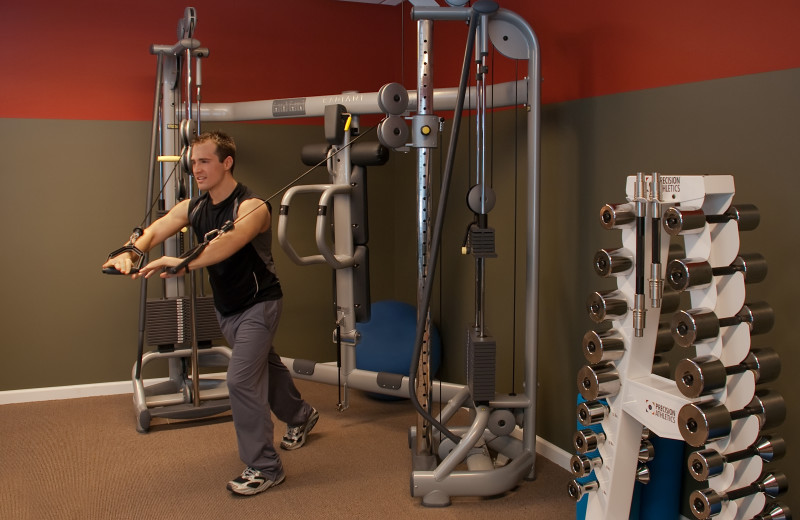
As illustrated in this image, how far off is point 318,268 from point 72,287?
4.72 feet

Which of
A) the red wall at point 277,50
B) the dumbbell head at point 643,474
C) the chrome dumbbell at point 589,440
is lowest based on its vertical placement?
the dumbbell head at point 643,474

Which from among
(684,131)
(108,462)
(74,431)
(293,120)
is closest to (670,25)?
(684,131)

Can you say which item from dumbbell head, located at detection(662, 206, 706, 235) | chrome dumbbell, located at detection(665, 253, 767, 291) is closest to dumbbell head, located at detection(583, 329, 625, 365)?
chrome dumbbell, located at detection(665, 253, 767, 291)

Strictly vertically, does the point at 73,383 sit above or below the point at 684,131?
below

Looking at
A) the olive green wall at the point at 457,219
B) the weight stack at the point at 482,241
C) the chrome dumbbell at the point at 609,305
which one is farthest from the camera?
the weight stack at the point at 482,241

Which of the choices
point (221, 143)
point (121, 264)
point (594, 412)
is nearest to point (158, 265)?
point (121, 264)

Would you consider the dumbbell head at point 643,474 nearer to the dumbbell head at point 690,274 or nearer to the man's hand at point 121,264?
the dumbbell head at point 690,274

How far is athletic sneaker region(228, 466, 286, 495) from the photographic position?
9.63 feet

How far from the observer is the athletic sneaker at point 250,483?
2936 mm

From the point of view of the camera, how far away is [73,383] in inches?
171

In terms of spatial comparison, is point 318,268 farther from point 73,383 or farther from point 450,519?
point 450,519

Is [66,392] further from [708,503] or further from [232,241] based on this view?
[708,503]

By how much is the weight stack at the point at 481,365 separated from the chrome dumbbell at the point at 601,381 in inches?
30.5

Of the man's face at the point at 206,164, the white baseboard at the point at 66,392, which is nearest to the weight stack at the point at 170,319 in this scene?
the white baseboard at the point at 66,392
